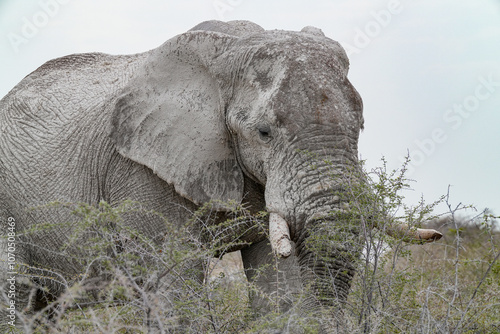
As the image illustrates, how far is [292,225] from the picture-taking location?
3969 mm

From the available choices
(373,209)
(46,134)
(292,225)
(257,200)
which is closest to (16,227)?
(46,134)

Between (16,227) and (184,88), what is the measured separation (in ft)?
5.84

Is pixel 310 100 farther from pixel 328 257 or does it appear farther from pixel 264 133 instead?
pixel 328 257

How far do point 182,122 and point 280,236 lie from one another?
47.8 inches

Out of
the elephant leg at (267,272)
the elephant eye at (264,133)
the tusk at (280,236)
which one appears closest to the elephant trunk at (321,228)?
the tusk at (280,236)

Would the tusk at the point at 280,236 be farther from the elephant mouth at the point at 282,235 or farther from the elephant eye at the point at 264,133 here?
the elephant eye at the point at 264,133

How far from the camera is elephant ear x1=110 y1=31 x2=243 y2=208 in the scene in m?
4.50

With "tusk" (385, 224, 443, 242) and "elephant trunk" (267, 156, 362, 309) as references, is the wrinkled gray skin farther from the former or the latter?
"tusk" (385, 224, 443, 242)

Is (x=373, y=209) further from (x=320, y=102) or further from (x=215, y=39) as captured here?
(x=215, y=39)

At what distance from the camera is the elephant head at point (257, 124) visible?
3.95 metres

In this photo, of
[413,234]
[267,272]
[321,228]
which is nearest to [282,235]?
[321,228]

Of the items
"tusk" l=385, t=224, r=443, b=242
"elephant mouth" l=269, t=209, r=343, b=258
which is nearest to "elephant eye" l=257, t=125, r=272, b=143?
"elephant mouth" l=269, t=209, r=343, b=258

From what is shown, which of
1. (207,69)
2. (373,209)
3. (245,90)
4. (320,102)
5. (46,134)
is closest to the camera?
(373,209)

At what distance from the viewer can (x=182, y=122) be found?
4.61 meters
